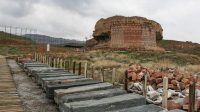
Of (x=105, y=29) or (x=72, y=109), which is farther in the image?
(x=105, y=29)

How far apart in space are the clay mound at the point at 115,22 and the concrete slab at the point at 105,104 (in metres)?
32.2

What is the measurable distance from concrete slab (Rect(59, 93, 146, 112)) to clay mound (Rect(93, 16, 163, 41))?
32174mm

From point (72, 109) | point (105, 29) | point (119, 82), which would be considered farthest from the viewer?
point (105, 29)

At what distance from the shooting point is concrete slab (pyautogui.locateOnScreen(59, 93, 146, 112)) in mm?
5906

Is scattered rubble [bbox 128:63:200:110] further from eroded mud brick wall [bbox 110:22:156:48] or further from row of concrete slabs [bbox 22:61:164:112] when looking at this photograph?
eroded mud brick wall [bbox 110:22:156:48]

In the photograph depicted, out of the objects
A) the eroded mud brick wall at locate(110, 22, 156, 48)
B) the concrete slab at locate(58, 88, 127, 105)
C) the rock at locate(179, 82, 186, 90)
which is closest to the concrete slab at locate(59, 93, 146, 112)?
the concrete slab at locate(58, 88, 127, 105)

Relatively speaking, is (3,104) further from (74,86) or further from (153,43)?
(153,43)

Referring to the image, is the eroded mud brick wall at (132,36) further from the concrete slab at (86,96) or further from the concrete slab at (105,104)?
the concrete slab at (105,104)

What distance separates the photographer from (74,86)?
8688mm

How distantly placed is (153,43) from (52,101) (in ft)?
106

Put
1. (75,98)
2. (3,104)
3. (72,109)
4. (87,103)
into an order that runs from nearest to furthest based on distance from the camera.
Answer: (72,109) < (87,103) < (75,98) < (3,104)

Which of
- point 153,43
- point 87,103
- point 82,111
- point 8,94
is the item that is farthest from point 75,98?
point 153,43

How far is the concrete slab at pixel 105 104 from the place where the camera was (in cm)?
591

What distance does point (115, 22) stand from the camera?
40.9 m
